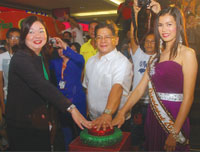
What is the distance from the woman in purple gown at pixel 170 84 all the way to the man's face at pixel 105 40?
430 mm

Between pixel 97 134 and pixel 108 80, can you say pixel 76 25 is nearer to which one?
pixel 108 80

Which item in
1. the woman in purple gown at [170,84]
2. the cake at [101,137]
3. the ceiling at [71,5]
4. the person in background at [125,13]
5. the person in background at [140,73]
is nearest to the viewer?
the cake at [101,137]

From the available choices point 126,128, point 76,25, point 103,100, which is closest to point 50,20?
point 76,25

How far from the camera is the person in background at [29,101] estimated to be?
1.31 metres

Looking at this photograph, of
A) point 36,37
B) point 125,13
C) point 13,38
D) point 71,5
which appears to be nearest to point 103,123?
point 36,37

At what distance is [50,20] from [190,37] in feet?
6.51

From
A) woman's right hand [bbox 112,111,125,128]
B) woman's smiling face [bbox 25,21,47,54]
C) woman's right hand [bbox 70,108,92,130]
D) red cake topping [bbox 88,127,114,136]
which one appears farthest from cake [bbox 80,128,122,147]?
woman's smiling face [bbox 25,21,47,54]

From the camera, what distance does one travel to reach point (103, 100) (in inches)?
70.5

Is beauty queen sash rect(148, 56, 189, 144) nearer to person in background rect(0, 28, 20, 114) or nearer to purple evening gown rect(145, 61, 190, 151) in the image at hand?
purple evening gown rect(145, 61, 190, 151)

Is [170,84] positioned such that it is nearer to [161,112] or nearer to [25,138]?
[161,112]

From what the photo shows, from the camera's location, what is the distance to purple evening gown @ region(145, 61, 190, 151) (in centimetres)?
131

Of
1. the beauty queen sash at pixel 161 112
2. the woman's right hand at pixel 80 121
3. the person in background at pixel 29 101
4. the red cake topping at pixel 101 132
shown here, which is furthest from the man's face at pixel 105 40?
the red cake topping at pixel 101 132

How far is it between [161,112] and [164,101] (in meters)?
0.09

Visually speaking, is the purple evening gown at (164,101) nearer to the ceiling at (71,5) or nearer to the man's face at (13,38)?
the man's face at (13,38)
